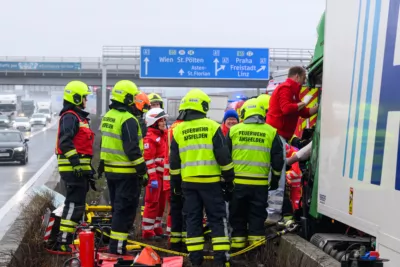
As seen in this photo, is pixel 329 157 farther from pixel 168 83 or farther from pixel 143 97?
pixel 168 83

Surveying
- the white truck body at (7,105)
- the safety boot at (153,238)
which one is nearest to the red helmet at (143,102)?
the safety boot at (153,238)

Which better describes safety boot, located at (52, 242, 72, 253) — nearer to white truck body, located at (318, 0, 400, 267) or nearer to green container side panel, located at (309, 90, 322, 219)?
green container side panel, located at (309, 90, 322, 219)

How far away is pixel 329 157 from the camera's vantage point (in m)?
5.59

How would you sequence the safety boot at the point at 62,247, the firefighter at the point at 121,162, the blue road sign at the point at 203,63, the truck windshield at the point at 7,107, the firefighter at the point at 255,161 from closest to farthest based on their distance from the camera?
the firefighter at the point at 255,161
the firefighter at the point at 121,162
the safety boot at the point at 62,247
the blue road sign at the point at 203,63
the truck windshield at the point at 7,107

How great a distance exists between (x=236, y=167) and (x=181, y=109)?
2.96ft

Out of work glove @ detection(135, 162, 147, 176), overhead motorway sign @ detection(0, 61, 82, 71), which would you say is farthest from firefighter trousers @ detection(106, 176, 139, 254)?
overhead motorway sign @ detection(0, 61, 82, 71)

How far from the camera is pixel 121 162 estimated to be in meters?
8.20

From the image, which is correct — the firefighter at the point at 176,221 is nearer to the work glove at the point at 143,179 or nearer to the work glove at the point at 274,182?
the work glove at the point at 143,179

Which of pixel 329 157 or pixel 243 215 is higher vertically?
pixel 329 157

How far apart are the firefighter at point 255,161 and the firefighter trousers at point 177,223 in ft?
3.44

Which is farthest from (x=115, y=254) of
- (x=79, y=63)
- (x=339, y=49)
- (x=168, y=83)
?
(x=79, y=63)

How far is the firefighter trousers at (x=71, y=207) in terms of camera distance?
27.9 ft

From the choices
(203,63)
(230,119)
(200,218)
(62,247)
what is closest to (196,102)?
(200,218)

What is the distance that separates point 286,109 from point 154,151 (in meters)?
2.10
